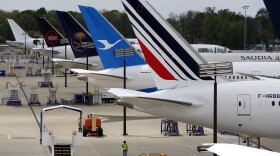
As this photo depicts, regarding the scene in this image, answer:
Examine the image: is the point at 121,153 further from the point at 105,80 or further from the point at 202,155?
the point at 105,80

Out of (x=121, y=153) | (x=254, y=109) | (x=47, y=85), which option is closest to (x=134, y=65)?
(x=121, y=153)

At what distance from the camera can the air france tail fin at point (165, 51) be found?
37.1 meters

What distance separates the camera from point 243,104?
35531 millimetres

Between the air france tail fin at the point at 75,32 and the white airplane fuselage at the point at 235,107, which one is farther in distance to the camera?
the air france tail fin at the point at 75,32

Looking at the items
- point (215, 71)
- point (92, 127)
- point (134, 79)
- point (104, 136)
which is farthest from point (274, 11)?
point (134, 79)

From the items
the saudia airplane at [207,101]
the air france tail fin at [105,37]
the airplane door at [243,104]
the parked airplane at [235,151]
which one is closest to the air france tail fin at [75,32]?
the air france tail fin at [105,37]

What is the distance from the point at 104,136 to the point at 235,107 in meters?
12.1

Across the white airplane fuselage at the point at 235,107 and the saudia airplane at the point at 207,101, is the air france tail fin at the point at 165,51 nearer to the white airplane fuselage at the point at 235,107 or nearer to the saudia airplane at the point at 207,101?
the saudia airplane at the point at 207,101

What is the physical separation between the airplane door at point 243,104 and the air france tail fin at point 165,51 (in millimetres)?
2257

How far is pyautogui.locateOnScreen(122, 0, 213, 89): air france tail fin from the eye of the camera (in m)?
37.1

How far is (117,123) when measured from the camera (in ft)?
170

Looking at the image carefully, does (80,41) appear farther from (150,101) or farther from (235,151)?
(235,151)

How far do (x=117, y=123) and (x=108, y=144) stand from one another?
364 inches

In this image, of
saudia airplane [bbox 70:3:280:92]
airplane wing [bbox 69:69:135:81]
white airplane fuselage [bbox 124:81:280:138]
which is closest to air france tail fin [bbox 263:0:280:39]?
white airplane fuselage [bbox 124:81:280:138]
